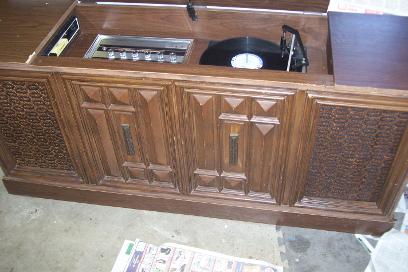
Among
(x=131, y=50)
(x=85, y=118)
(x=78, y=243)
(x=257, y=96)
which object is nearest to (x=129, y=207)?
(x=78, y=243)

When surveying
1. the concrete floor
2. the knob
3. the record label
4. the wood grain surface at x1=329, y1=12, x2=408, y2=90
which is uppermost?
the wood grain surface at x1=329, y1=12, x2=408, y2=90

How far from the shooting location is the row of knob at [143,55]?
5.32ft

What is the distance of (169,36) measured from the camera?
5.70 ft

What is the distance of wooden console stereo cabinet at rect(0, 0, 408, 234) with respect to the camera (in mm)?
1367

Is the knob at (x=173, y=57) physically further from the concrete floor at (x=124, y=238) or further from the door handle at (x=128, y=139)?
the concrete floor at (x=124, y=238)

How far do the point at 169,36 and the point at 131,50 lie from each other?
0.17m

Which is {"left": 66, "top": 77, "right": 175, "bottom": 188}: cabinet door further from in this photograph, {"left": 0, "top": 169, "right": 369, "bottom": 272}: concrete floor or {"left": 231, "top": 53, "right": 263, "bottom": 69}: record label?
{"left": 231, "top": 53, "right": 263, "bottom": 69}: record label

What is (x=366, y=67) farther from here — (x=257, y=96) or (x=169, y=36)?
(x=169, y=36)

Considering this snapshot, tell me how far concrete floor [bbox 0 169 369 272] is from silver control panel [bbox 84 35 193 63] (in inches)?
27.2

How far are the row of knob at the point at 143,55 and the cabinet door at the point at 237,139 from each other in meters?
0.27

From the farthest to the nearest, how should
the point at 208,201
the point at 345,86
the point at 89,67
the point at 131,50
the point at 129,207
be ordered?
the point at 129,207, the point at 208,201, the point at 131,50, the point at 89,67, the point at 345,86

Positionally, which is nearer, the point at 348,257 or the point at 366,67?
the point at 366,67

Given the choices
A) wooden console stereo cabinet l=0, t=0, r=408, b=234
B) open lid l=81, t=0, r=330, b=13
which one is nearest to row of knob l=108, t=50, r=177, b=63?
wooden console stereo cabinet l=0, t=0, r=408, b=234

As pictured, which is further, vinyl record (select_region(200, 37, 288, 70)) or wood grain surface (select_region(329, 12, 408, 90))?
vinyl record (select_region(200, 37, 288, 70))
